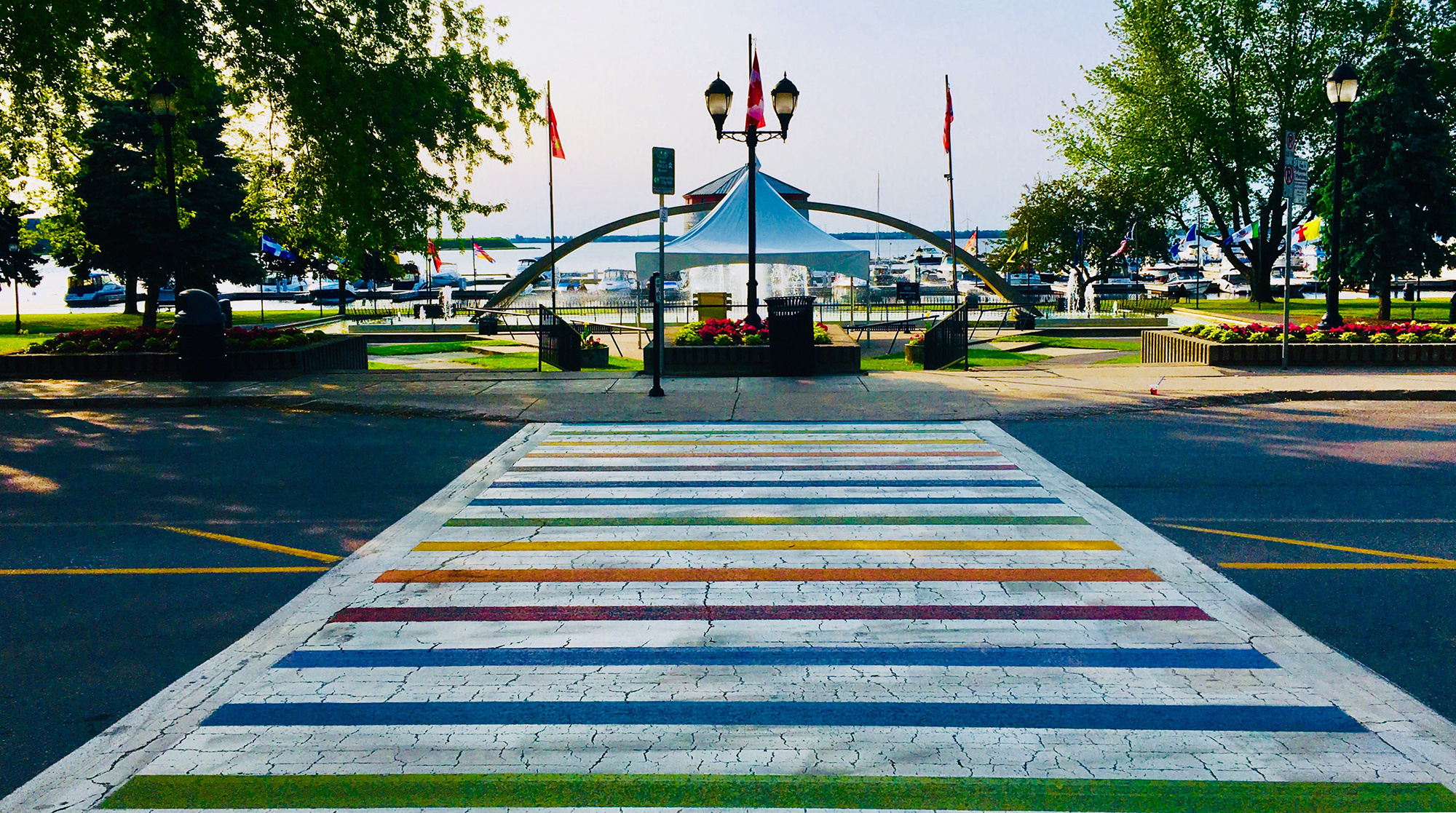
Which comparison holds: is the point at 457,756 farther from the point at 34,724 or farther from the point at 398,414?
the point at 398,414

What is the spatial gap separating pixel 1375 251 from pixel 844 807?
1464 inches

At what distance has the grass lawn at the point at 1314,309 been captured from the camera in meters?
34.5

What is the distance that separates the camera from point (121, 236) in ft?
121

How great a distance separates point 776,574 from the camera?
24.5 feet

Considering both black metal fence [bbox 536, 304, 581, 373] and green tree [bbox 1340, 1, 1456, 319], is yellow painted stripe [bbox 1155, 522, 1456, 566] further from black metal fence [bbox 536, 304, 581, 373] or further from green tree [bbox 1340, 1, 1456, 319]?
green tree [bbox 1340, 1, 1456, 319]

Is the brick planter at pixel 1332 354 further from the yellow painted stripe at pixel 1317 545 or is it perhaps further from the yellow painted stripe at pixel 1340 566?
the yellow painted stripe at pixel 1340 566

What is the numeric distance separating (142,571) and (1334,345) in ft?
60.9

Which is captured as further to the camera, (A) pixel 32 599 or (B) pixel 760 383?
(B) pixel 760 383

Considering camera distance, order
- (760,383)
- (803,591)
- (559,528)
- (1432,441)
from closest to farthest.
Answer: (803,591) < (559,528) < (1432,441) < (760,383)

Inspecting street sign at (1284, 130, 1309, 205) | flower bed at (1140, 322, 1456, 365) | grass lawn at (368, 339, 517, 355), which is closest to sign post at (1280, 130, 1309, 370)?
street sign at (1284, 130, 1309, 205)

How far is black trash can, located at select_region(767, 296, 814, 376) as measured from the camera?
18.8 m

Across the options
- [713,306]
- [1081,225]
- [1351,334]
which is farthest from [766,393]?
[1081,225]

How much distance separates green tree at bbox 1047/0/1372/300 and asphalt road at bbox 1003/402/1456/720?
35580mm

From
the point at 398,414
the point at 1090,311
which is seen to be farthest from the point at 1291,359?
the point at 1090,311
